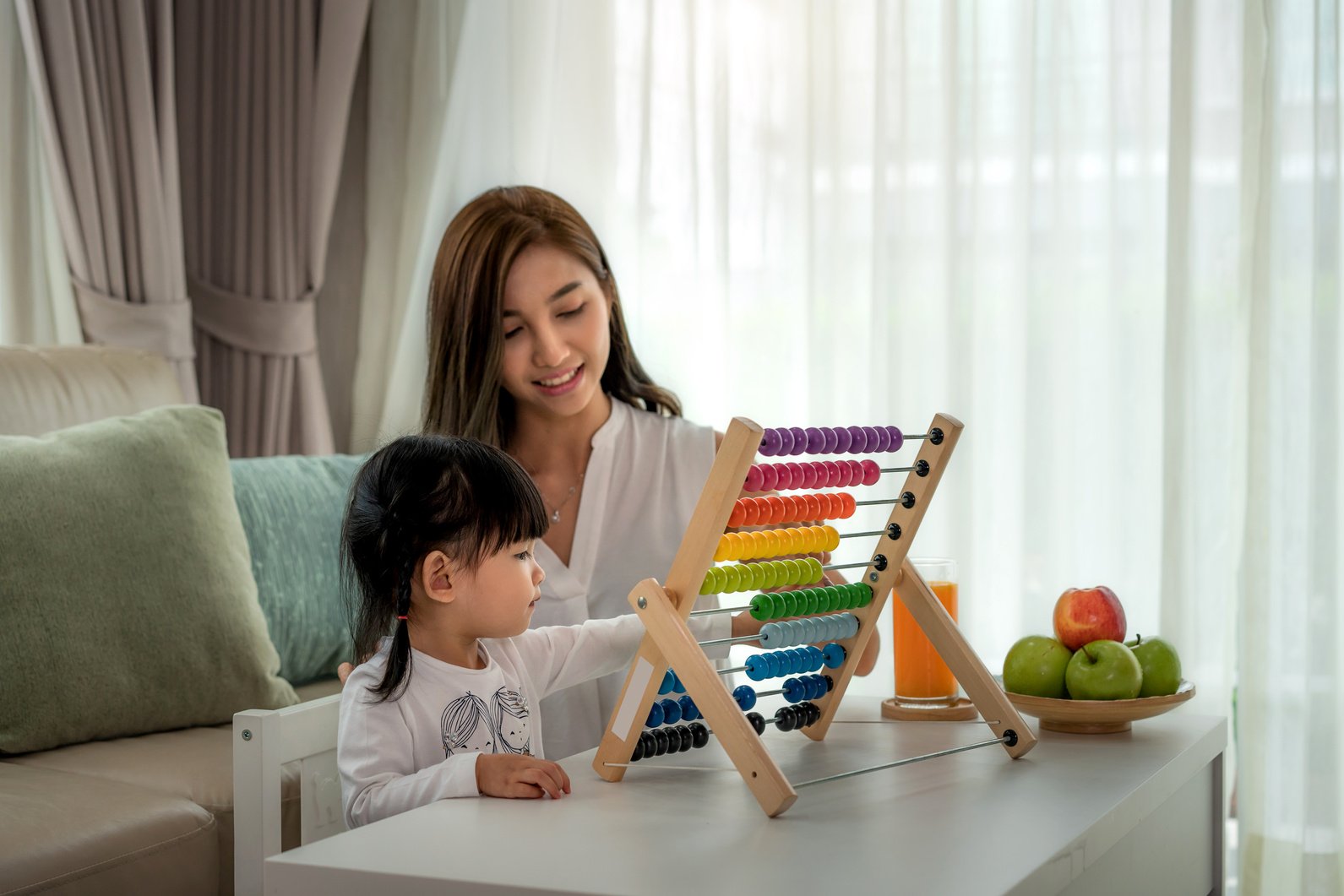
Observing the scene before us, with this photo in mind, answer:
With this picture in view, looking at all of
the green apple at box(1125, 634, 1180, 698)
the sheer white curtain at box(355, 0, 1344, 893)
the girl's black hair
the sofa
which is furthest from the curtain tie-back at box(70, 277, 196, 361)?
the green apple at box(1125, 634, 1180, 698)

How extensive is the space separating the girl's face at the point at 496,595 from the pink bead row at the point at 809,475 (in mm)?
254

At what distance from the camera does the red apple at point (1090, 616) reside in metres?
1.52

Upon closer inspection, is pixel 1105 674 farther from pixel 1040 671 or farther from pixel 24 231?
pixel 24 231

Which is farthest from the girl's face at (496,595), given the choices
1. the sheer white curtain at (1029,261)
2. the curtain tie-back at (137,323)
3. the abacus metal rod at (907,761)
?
the curtain tie-back at (137,323)

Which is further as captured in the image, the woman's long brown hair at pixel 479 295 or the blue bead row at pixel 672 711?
the woman's long brown hair at pixel 479 295

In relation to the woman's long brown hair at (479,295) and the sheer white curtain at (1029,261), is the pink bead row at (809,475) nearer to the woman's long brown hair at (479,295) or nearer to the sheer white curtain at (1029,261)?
the woman's long brown hair at (479,295)

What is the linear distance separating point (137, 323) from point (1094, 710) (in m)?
2.20

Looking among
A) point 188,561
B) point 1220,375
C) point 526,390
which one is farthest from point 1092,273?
point 188,561

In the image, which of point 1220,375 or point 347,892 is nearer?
point 347,892

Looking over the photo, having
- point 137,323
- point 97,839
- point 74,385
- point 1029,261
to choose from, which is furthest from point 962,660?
point 137,323

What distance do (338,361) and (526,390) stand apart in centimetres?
166

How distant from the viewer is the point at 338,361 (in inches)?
136

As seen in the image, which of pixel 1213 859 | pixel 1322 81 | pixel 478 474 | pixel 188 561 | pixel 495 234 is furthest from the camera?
Answer: pixel 1322 81

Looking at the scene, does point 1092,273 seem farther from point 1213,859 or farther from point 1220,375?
point 1213,859
